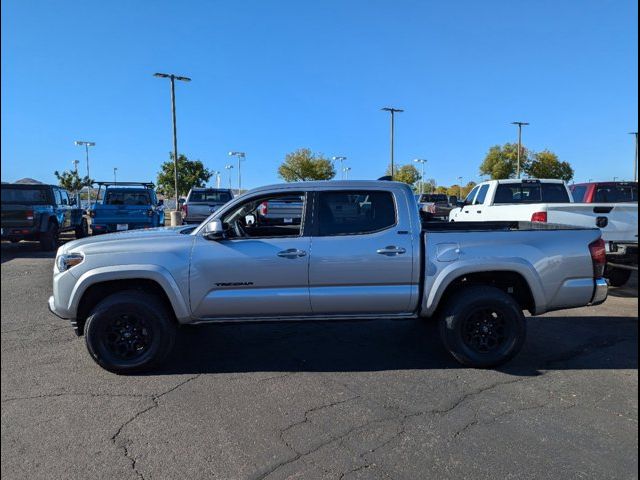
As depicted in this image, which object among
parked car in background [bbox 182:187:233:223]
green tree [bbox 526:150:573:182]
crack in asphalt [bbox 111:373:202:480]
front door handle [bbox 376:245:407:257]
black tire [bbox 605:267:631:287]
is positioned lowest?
crack in asphalt [bbox 111:373:202:480]

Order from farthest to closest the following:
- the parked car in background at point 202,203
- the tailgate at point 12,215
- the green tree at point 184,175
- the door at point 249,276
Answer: the green tree at point 184,175 < the parked car in background at point 202,203 < the door at point 249,276 < the tailgate at point 12,215

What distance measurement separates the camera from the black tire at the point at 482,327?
14.5ft

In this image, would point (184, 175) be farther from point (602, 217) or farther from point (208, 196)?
point (602, 217)

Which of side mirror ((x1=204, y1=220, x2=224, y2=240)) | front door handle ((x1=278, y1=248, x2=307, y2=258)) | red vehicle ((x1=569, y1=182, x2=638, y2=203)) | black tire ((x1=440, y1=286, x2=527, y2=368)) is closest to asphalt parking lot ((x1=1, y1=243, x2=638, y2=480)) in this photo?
black tire ((x1=440, y1=286, x2=527, y2=368))

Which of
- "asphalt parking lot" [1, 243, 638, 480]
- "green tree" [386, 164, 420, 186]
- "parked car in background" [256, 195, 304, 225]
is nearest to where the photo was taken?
"asphalt parking lot" [1, 243, 638, 480]

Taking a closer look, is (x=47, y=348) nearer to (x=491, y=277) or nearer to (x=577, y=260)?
(x=491, y=277)

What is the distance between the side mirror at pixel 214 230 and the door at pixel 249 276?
5cm

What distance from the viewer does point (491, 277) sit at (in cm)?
466

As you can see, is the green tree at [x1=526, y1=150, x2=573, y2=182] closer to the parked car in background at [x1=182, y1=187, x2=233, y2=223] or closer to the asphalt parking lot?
the parked car in background at [x1=182, y1=187, x2=233, y2=223]

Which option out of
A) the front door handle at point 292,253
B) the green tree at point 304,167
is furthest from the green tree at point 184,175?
the front door handle at point 292,253

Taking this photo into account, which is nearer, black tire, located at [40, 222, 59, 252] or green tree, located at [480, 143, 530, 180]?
black tire, located at [40, 222, 59, 252]

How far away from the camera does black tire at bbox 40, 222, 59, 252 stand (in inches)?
520

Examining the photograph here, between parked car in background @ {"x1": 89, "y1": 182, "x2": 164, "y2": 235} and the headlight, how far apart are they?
11115 millimetres

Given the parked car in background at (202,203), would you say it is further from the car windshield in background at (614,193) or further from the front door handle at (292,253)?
the front door handle at (292,253)
